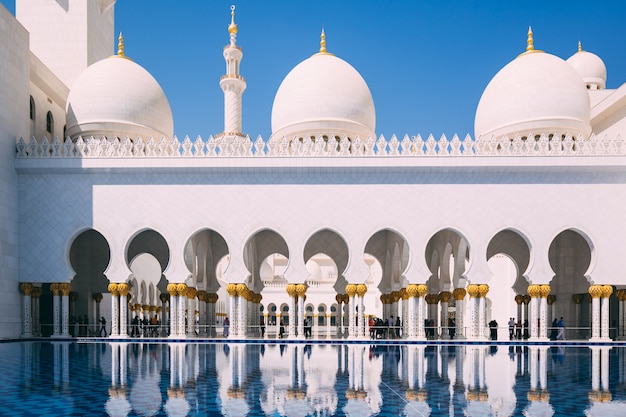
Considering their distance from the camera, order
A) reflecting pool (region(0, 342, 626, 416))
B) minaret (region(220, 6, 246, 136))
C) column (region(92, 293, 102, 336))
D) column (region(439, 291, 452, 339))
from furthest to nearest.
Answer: minaret (region(220, 6, 246, 136)), column (region(92, 293, 102, 336)), column (region(439, 291, 452, 339)), reflecting pool (region(0, 342, 626, 416))

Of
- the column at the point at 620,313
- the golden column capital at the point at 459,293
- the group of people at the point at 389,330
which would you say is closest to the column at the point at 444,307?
the group of people at the point at 389,330

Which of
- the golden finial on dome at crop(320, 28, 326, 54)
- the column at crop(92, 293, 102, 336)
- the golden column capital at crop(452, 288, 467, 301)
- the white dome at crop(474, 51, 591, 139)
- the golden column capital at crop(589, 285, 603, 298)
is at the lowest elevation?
the column at crop(92, 293, 102, 336)

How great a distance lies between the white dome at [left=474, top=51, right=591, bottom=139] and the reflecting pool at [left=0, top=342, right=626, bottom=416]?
6.44 meters

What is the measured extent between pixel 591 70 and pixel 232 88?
45.8ft

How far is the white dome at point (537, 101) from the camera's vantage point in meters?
15.6

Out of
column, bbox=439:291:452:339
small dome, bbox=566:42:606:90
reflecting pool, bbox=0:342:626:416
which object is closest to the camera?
reflecting pool, bbox=0:342:626:416

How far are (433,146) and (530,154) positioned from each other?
2.13 metres

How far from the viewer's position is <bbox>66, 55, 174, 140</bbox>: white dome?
16094 millimetres

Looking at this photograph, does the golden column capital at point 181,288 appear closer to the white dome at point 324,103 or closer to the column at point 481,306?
the white dome at point 324,103

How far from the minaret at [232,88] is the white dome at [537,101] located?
9.13 metres

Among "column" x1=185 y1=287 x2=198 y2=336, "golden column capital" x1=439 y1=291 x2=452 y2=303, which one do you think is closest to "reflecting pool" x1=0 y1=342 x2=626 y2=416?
"column" x1=185 y1=287 x2=198 y2=336

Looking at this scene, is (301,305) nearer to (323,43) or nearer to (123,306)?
(123,306)

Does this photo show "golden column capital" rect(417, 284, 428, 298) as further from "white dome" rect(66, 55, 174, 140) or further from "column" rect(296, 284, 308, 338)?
"white dome" rect(66, 55, 174, 140)

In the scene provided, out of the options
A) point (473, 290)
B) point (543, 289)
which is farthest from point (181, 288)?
point (543, 289)
